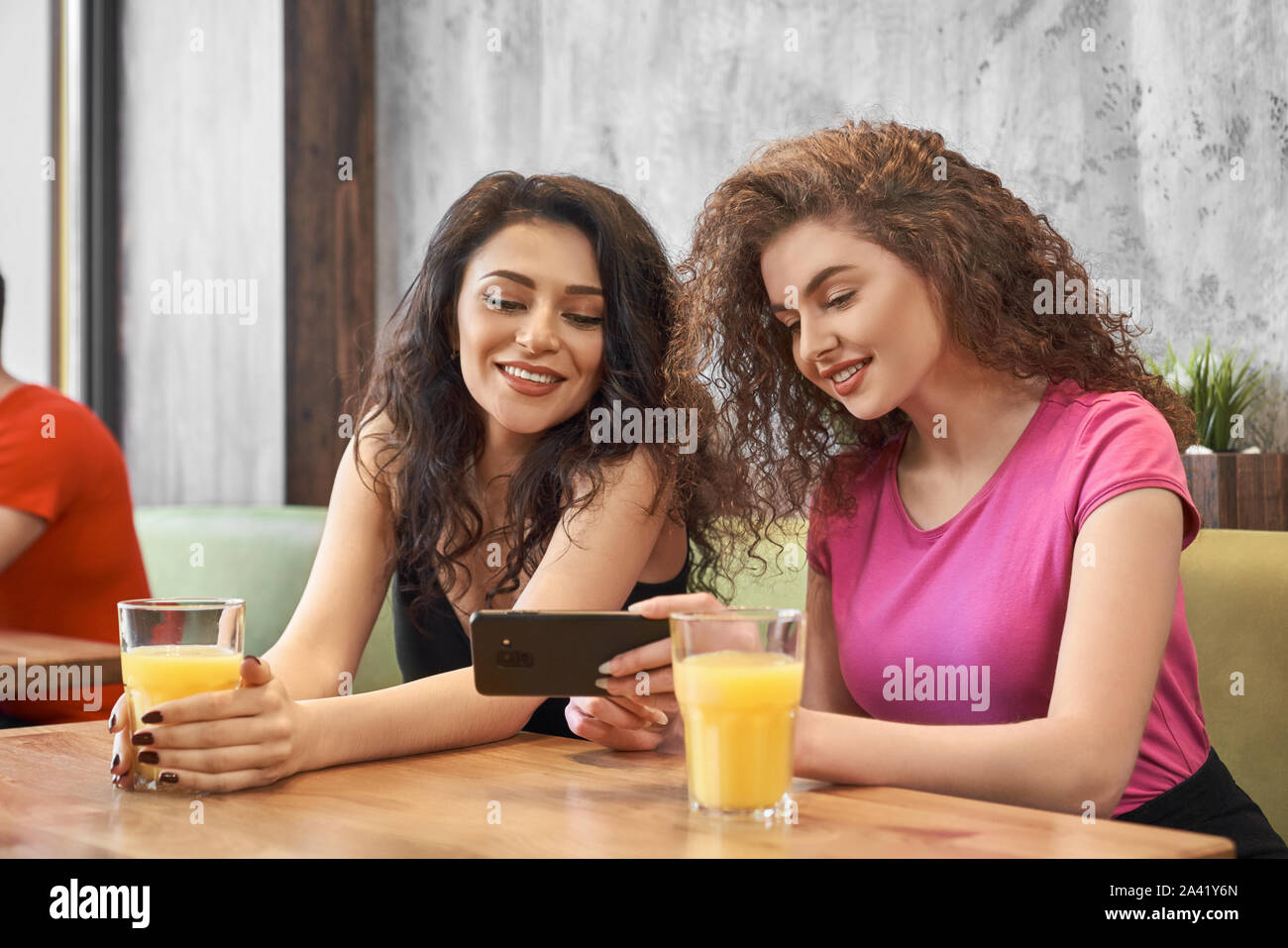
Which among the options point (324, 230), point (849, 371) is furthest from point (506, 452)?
point (324, 230)

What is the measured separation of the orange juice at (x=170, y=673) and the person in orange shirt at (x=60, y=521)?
124cm

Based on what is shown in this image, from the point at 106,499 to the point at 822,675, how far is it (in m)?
1.44

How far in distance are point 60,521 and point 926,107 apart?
190 cm

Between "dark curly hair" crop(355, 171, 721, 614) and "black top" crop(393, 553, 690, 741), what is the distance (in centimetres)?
2

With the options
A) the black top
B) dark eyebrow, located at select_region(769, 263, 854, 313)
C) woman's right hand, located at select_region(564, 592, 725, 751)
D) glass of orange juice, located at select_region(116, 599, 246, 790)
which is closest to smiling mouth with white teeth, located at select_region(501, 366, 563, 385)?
the black top

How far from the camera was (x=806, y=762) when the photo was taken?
981 millimetres

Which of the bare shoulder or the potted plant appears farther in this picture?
the potted plant

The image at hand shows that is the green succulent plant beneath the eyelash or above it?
beneath

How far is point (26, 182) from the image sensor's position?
3.75 metres

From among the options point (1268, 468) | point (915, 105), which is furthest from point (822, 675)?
point (915, 105)

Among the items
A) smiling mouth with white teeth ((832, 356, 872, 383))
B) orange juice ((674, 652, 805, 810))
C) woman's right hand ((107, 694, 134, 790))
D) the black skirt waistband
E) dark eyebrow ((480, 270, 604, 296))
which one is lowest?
the black skirt waistband

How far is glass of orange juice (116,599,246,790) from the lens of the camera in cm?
100

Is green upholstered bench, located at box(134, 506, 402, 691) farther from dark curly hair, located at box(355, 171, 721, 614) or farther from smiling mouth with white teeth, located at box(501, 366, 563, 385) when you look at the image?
smiling mouth with white teeth, located at box(501, 366, 563, 385)

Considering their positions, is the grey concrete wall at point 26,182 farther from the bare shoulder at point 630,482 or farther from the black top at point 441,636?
the bare shoulder at point 630,482
